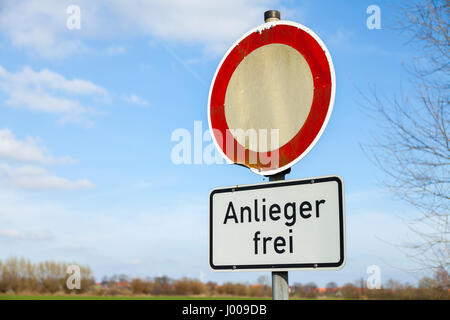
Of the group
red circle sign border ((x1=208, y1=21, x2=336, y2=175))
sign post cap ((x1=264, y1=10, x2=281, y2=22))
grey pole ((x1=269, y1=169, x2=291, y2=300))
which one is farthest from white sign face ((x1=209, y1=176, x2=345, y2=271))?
sign post cap ((x1=264, y1=10, x2=281, y2=22))

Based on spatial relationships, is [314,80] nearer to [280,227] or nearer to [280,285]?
[280,227]

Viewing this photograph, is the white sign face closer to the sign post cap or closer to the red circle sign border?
the red circle sign border

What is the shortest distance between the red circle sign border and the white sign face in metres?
0.14

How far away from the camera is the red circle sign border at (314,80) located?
204 cm

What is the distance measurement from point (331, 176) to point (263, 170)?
343mm

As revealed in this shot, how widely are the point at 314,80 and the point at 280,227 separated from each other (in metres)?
0.70

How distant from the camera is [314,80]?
2.09 meters

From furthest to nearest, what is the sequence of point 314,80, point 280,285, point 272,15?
point 272,15
point 314,80
point 280,285

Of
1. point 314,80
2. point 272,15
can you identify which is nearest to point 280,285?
point 314,80

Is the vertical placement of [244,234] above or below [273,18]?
below

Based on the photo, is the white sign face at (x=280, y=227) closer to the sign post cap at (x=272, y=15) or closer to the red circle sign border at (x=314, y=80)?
the red circle sign border at (x=314, y=80)
